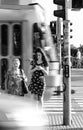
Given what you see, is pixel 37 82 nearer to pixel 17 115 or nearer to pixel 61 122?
pixel 61 122

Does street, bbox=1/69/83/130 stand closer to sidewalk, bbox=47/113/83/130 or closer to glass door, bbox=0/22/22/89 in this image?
sidewalk, bbox=47/113/83/130

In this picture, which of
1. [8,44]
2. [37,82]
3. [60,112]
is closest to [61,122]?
[37,82]

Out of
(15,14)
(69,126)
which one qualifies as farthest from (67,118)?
(15,14)

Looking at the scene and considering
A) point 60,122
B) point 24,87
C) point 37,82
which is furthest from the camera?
point 37,82

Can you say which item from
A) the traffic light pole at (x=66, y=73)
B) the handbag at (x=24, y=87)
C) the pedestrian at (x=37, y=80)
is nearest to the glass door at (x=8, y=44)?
the pedestrian at (x=37, y=80)

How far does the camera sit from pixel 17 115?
5105 millimetres

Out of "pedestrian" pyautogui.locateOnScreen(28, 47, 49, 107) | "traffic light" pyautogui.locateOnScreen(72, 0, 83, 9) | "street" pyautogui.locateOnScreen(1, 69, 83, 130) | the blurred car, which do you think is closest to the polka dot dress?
"pedestrian" pyautogui.locateOnScreen(28, 47, 49, 107)

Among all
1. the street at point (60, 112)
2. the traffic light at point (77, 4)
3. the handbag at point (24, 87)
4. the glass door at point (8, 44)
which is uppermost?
the traffic light at point (77, 4)

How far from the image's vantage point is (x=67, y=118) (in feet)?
33.5

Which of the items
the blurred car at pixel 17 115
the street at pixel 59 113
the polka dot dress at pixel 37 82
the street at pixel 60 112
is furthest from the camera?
the polka dot dress at pixel 37 82

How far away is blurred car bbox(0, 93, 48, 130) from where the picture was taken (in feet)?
16.5

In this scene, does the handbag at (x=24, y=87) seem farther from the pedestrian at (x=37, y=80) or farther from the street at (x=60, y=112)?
the street at (x=60, y=112)

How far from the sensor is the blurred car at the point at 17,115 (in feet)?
16.5

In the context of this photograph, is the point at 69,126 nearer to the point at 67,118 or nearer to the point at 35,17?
the point at 67,118
